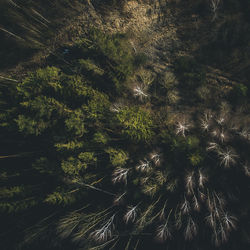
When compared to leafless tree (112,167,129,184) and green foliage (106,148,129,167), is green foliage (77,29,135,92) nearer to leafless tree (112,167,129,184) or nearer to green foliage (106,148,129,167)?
green foliage (106,148,129,167)

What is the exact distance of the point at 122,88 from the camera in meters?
8.14

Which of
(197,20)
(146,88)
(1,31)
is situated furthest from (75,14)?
(197,20)

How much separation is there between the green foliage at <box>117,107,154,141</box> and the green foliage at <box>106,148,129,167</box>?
3.16ft

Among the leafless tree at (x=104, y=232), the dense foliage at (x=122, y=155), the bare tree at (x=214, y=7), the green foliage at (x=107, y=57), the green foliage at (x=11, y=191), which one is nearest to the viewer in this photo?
the dense foliage at (x=122, y=155)

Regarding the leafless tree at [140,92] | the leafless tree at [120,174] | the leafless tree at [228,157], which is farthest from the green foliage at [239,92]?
the leafless tree at [120,174]

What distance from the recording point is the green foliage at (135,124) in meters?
6.79

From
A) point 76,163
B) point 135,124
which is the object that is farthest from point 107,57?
point 76,163

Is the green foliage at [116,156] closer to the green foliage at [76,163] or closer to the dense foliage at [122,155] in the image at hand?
the dense foliage at [122,155]

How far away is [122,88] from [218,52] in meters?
5.80

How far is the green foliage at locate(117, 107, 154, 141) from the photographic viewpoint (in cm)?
679

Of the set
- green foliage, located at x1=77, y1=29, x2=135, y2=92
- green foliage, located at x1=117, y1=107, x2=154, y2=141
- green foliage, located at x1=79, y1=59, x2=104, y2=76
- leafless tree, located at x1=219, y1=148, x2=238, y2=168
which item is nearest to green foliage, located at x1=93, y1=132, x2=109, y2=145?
green foliage, located at x1=117, y1=107, x2=154, y2=141

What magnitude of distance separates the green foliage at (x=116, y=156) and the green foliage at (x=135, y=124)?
0.96 m

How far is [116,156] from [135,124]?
1.79 m

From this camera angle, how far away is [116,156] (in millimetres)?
6891
